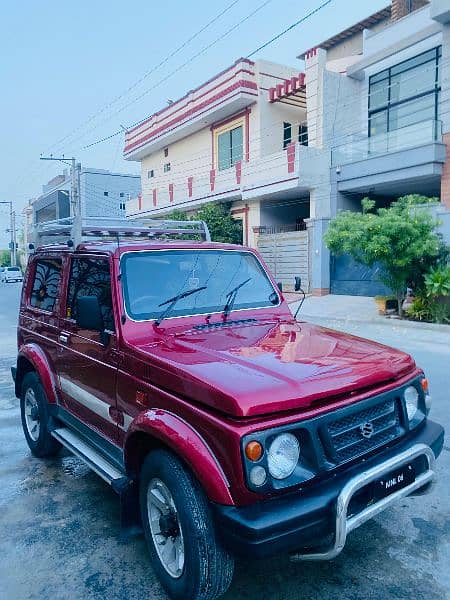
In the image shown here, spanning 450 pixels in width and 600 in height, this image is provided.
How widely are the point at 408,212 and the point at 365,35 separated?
1086 cm

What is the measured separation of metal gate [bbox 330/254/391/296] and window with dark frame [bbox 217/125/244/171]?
820 cm

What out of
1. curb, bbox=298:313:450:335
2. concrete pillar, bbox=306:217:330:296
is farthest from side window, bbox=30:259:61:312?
concrete pillar, bbox=306:217:330:296

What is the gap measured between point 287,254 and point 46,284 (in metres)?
17.2

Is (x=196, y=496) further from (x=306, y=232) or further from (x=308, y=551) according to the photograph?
(x=306, y=232)

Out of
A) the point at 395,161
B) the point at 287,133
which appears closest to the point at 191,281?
the point at 395,161

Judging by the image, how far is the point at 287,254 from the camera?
825 inches

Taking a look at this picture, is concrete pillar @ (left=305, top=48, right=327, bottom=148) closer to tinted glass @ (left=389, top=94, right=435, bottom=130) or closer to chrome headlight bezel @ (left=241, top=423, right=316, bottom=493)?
tinted glass @ (left=389, top=94, right=435, bottom=130)

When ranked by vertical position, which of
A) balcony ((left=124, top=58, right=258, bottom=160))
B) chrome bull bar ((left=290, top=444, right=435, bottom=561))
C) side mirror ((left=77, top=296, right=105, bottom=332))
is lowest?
chrome bull bar ((left=290, top=444, right=435, bottom=561))

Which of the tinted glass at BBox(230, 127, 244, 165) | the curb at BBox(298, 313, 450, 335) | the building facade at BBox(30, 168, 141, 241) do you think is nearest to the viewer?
the curb at BBox(298, 313, 450, 335)

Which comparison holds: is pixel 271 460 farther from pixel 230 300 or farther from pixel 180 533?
pixel 230 300

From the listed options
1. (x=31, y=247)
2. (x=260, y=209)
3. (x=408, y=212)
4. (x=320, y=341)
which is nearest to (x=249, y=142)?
(x=260, y=209)

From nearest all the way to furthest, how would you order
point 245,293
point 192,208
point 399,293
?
point 245,293 < point 399,293 < point 192,208

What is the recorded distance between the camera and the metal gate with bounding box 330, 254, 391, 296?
17797mm

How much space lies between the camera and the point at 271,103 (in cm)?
2250
